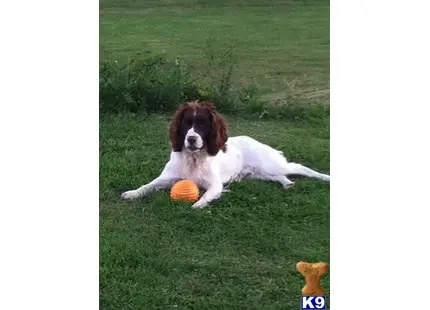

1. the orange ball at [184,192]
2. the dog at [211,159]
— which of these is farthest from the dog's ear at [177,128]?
the orange ball at [184,192]

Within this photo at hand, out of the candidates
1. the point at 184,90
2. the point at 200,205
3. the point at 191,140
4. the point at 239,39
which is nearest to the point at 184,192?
Answer: the point at 200,205

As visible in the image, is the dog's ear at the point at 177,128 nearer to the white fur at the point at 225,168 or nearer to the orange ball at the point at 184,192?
the white fur at the point at 225,168

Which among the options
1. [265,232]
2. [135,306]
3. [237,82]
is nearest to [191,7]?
[237,82]

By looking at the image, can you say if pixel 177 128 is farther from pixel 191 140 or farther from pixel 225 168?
pixel 225 168

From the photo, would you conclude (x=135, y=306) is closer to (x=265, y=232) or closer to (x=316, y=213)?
(x=265, y=232)

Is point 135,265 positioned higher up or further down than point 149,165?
further down

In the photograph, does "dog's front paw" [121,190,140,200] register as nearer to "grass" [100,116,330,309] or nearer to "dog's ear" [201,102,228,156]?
"grass" [100,116,330,309]

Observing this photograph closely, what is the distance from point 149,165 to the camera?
3.53 meters

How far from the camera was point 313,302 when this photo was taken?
3188mm

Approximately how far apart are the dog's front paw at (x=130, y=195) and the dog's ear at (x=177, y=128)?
9.2 inches

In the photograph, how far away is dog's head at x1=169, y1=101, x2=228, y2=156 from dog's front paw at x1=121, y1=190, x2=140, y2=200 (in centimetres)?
23

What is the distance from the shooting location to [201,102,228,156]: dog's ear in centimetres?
344

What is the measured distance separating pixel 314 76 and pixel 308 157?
12.6 inches

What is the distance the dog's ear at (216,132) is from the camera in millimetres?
3441
